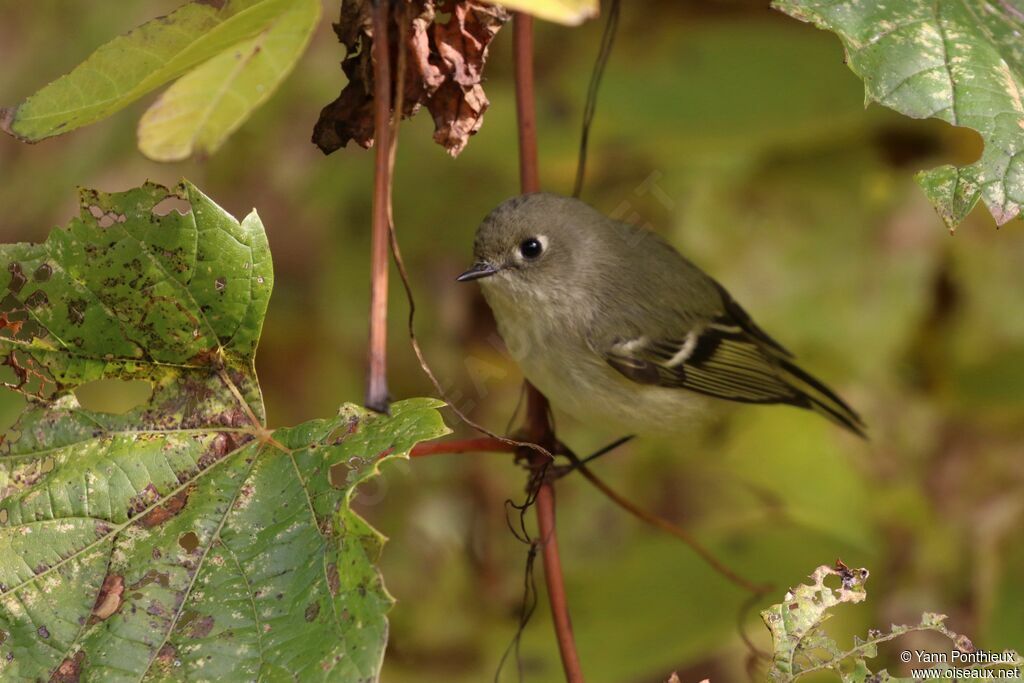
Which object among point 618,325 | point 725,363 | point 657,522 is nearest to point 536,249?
point 618,325

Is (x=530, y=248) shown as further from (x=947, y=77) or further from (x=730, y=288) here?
(x=947, y=77)

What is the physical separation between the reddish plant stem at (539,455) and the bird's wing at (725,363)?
1.80ft

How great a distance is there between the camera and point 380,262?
1.03 metres

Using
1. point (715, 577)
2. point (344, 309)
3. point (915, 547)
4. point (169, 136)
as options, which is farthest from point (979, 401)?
point (169, 136)

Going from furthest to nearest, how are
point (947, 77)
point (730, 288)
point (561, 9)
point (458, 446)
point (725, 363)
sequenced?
point (730, 288), point (725, 363), point (458, 446), point (947, 77), point (561, 9)

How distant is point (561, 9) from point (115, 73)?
54cm

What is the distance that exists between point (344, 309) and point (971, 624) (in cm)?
162

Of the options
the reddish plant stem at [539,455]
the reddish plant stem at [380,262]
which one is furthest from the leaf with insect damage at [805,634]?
the reddish plant stem at [380,262]

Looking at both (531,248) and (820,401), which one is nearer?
(531,248)

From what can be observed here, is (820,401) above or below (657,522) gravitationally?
below

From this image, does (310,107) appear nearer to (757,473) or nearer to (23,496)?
(757,473)

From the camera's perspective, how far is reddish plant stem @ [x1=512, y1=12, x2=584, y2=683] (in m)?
1.43

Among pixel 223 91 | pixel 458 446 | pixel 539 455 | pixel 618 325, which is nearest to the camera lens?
pixel 223 91

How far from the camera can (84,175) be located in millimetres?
2389
